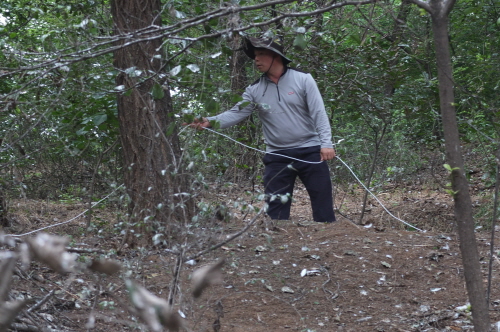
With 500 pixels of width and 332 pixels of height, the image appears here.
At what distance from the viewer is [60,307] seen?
3.30 meters

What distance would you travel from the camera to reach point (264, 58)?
4.50 meters

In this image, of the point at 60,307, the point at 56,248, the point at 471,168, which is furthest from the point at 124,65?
the point at 471,168

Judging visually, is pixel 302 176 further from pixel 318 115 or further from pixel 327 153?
pixel 318 115

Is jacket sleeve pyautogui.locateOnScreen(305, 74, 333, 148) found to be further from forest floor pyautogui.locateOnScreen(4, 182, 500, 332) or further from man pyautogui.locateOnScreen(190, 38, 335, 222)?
forest floor pyautogui.locateOnScreen(4, 182, 500, 332)

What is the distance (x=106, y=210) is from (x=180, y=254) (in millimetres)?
4666

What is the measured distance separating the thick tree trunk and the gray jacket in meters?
2.25

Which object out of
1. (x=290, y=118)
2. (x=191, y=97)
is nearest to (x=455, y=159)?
(x=191, y=97)

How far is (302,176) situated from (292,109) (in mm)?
613

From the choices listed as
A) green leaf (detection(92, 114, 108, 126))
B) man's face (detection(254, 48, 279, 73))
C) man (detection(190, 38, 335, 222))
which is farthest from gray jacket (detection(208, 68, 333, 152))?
green leaf (detection(92, 114, 108, 126))

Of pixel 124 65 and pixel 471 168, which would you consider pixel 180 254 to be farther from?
pixel 471 168

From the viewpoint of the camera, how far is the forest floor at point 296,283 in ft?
10.3

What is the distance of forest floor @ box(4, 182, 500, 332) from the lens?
3.14 m

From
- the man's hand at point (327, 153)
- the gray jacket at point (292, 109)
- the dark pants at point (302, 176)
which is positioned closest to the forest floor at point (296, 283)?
the dark pants at point (302, 176)

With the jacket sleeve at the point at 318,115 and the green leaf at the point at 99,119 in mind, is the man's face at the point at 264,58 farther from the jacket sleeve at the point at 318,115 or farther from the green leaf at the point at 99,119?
the green leaf at the point at 99,119
